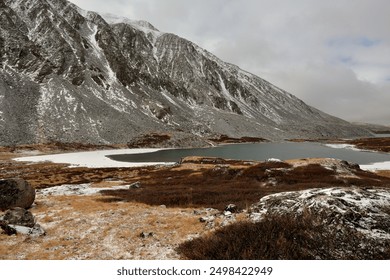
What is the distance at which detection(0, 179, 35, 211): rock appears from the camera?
1781 centimetres

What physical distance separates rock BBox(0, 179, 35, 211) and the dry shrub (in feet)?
48.2

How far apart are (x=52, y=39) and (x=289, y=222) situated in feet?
710

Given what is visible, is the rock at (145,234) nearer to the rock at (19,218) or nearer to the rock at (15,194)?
the rock at (19,218)

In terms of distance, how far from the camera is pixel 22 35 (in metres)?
173

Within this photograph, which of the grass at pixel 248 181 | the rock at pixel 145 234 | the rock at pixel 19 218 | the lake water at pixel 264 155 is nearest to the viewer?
the rock at pixel 145 234

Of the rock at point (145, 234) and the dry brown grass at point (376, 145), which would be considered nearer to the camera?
the rock at point (145, 234)

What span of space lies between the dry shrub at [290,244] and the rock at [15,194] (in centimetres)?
1470

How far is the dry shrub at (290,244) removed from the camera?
7.60 meters

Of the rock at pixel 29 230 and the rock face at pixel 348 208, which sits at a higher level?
the rock face at pixel 348 208

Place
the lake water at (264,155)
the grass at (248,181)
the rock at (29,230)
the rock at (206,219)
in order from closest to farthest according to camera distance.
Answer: the rock at (29,230) → the rock at (206,219) → the grass at (248,181) → the lake water at (264,155)

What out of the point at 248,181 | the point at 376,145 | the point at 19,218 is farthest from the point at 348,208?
the point at 376,145

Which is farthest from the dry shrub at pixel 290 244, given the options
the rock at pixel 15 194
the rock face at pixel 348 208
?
the rock at pixel 15 194

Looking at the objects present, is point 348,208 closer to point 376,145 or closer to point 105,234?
point 105,234

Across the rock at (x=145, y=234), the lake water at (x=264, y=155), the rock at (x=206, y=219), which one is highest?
the rock at (x=206, y=219)
